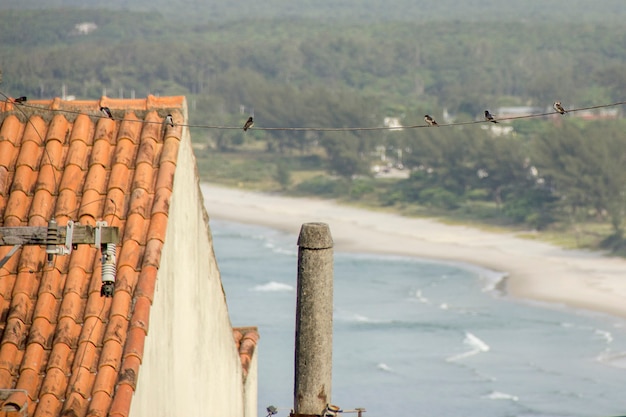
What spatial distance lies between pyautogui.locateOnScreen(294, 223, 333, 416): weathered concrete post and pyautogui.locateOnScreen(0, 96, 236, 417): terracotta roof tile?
138cm

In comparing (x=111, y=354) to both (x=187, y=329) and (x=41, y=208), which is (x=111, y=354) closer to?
(x=187, y=329)

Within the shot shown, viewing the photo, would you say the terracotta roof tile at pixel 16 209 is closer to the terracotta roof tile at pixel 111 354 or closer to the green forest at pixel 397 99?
the terracotta roof tile at pixel 111 354

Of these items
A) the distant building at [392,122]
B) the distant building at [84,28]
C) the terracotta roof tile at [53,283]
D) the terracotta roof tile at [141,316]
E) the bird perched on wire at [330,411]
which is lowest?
the bird perched on wire at [330,411]

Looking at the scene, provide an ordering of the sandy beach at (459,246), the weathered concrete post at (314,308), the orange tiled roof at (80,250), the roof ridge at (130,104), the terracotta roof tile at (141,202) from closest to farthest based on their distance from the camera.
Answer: the orange tiled roof at (80,250) < the terracotta roof tile at (141,202) < the weathered concrete post at (314,308) < the roof ridge at (130,104) < the sandy beach at (459,246)

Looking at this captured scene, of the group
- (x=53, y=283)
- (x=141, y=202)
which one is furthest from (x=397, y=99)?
(x=53, y=283)

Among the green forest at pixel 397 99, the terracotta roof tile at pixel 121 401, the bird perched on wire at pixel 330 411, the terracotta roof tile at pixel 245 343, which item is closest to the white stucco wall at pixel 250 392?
the terracotta roof tile at pixel 245 343

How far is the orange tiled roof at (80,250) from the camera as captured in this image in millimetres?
10305

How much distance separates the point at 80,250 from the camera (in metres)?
11.2

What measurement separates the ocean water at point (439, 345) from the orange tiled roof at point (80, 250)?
66.7ft

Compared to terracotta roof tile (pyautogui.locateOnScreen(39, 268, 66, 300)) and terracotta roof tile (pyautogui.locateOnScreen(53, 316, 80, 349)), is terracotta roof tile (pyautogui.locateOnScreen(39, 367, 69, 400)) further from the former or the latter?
terracotta roof tile (pyautogui.locateOnScreen(39, 268, 66, 300))

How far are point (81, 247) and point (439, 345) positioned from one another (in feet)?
111

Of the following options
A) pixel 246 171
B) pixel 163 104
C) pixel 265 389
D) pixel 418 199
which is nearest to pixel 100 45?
pixel 246 171

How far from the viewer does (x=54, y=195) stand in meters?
11.8

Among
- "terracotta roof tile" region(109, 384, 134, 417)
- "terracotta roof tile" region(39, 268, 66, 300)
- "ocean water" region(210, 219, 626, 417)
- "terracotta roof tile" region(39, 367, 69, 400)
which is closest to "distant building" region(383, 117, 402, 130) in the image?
"ocean water" region(210, 219, 626, 417)
